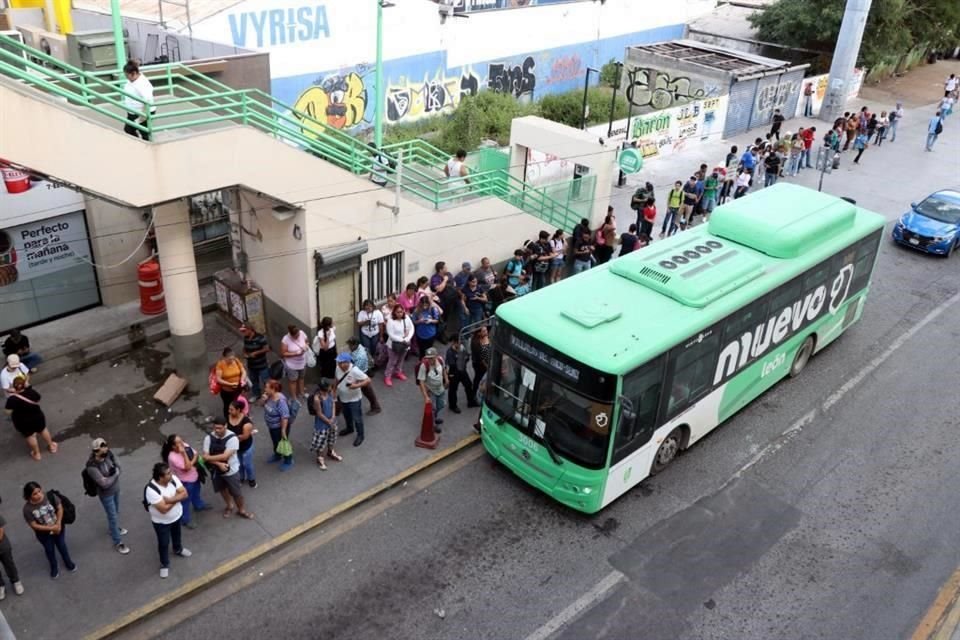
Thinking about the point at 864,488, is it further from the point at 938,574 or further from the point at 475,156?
the point at 475,156

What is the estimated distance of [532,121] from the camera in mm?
18375

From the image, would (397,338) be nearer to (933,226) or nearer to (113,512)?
(113,512)

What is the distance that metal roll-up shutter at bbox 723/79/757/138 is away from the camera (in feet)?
95.0

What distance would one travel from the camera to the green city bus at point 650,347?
1012cm

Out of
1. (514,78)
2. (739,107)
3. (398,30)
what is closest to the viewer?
(398,30)

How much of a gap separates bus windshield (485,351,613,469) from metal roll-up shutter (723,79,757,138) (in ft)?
70.6

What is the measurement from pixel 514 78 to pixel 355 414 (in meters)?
22.8

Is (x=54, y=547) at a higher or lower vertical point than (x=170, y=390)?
higher

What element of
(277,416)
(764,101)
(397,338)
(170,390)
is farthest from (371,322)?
(764,101)

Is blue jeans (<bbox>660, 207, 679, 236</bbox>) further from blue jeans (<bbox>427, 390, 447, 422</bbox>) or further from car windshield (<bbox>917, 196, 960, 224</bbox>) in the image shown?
blue jeans (<bbox>427, 390, 447, 422</bbox>)

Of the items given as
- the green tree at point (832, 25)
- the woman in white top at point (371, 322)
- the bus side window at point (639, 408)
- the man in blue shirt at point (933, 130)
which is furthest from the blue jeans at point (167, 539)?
the green tree at point (832, 25)

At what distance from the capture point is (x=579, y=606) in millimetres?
9594

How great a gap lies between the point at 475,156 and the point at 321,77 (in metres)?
6.37

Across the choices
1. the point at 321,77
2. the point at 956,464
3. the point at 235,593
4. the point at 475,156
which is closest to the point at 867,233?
the point at 956,464
